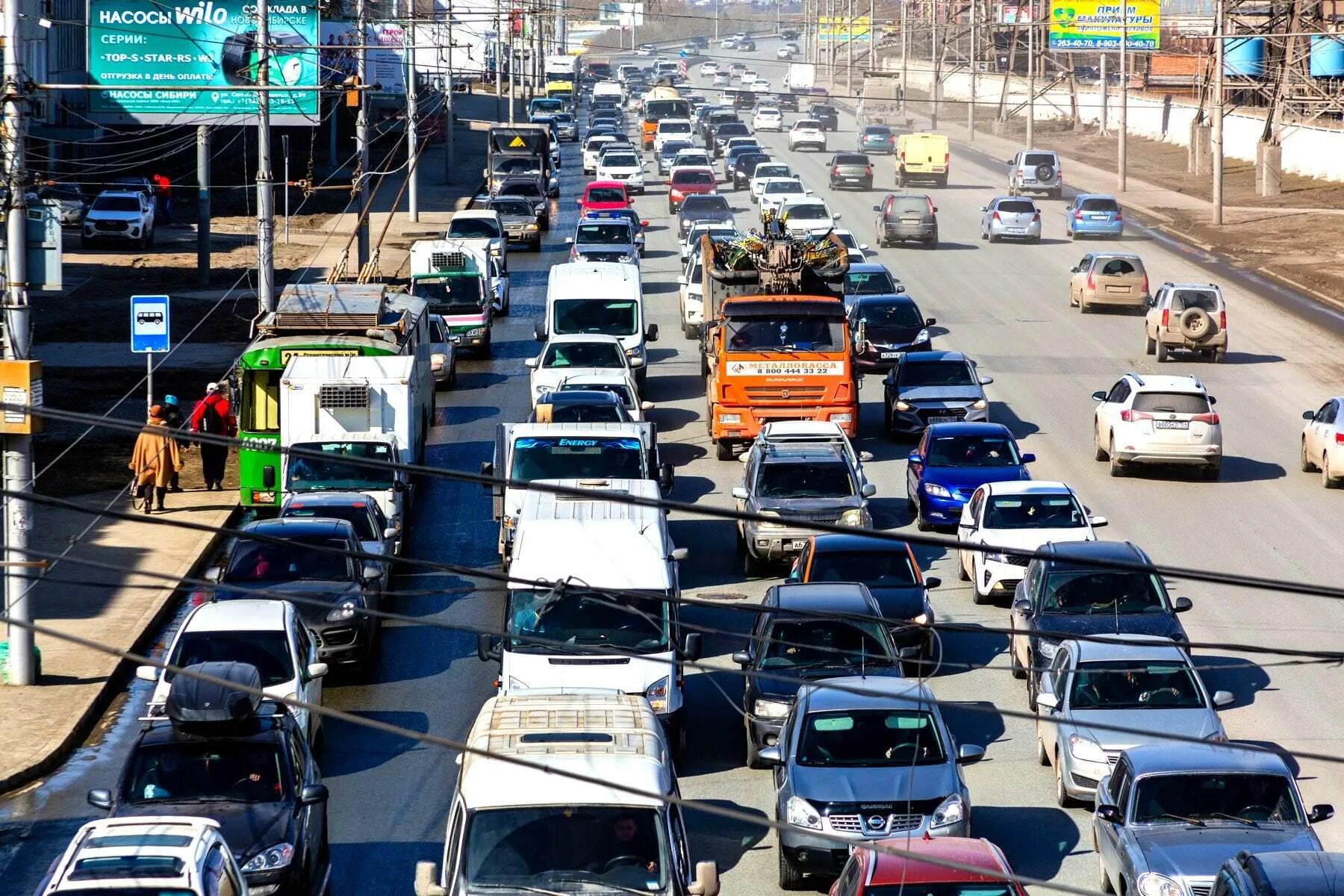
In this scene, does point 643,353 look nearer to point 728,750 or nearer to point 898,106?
point 728,750

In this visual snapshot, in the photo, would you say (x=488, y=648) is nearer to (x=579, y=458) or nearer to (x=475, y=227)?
(x=579, y=458)

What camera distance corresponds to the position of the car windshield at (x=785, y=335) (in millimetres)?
30453

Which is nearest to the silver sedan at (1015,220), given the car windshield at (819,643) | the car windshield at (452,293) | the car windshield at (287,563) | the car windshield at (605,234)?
the car windshield at (605,234)

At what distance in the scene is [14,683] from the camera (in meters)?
20.1

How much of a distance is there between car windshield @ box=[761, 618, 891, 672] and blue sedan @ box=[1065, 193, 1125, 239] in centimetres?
4223

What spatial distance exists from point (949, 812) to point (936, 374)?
1828 cm

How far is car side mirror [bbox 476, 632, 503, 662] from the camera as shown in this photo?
18.0m

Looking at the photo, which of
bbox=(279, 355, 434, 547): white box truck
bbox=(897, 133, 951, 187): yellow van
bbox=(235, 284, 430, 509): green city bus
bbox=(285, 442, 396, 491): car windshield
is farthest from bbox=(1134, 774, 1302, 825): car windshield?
bbox=(897, 133, 951, 187): yellow van

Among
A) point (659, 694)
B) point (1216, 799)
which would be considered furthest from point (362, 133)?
point (1216, 799)

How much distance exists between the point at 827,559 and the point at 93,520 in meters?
11.3

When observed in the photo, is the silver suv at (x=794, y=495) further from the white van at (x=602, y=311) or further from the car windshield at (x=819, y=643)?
the white van at (x=602, y=311)

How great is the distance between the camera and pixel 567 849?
40.5 ft

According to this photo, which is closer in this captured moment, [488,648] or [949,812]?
[949,812]

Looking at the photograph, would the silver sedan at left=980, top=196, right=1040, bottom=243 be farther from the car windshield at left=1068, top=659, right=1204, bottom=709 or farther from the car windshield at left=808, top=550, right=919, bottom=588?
the car windshield at left=1068, top=659, right=1204, bottom=709
